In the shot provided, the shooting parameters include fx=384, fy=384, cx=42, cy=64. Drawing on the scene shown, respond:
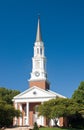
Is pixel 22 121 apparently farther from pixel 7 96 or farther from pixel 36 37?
pixel 36 37

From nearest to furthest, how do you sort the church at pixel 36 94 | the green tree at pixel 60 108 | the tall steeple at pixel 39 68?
the green tree at pixel 60 108, the church at pixel 36 94, the tall steeple at pixel 39 68

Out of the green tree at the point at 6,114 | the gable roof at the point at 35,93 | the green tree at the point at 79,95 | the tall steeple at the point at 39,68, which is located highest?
the tall steeple at the point at 39,68

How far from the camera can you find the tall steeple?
91.6 metres

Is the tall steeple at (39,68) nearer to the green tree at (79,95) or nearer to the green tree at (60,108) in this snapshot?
the green tree at (79,95)

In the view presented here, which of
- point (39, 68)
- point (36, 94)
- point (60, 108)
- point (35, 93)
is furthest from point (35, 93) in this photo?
point (60, 108)

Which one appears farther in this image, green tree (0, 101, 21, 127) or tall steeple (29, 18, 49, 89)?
tall steeple (29, 18, 49, 89)

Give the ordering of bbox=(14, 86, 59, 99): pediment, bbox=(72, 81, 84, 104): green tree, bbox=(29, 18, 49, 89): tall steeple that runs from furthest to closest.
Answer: bbox=(29, 18, 49, 89): tall steeple < bbox=(14, 86, 59, 99): pediment < bbox=(72, 81, 84, 104): green tree

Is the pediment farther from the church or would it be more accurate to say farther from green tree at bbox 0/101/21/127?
green tree at bbox 0/101/21/127

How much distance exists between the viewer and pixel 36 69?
92062mm

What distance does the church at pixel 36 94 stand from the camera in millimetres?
86125

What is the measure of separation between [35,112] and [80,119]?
13.0 metres

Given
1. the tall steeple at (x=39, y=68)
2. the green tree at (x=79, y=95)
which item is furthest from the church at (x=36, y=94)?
the green tree at (x=79, y=95)

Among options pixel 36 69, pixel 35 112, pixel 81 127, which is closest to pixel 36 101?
pixel 35 112

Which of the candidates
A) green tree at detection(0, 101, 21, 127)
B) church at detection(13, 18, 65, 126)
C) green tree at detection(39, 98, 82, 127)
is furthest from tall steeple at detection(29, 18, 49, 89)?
green tree at detection(0, 101, 21, 127)
